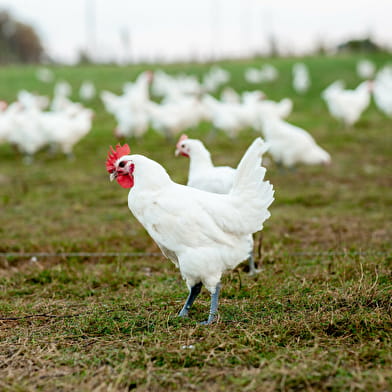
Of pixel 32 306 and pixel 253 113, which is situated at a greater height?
pixel 253 113

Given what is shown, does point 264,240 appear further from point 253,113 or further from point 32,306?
Answer: point 253,113

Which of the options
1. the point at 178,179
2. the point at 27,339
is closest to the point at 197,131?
the point at 178,179

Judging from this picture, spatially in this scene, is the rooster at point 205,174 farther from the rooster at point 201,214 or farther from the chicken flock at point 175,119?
the chicken flock at point 175,119

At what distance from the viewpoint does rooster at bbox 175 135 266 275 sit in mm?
4925

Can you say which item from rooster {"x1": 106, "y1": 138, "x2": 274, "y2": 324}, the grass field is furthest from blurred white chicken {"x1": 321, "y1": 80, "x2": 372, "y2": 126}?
rooster {"x1": 106, "y1": 138, "x2": 274, "y2": 324}

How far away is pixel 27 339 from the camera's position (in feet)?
11.2

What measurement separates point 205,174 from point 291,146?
480 centimetres

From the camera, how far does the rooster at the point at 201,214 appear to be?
3479 mm

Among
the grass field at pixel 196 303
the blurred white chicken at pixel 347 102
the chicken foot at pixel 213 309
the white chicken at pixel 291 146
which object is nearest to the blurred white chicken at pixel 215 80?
the blurred white chicken at pixel 347 102

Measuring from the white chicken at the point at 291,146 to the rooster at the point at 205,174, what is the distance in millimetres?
4402

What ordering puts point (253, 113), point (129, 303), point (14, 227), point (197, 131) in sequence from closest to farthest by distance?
1. point (129, 303)
2. point (14, 227)
3. point (253, 113)
4. point (197, 131)

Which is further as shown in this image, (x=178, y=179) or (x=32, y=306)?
(x=178, y=179)

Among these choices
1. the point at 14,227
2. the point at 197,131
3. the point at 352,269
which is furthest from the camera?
the point at 197,131

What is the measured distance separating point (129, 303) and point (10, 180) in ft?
22.5
